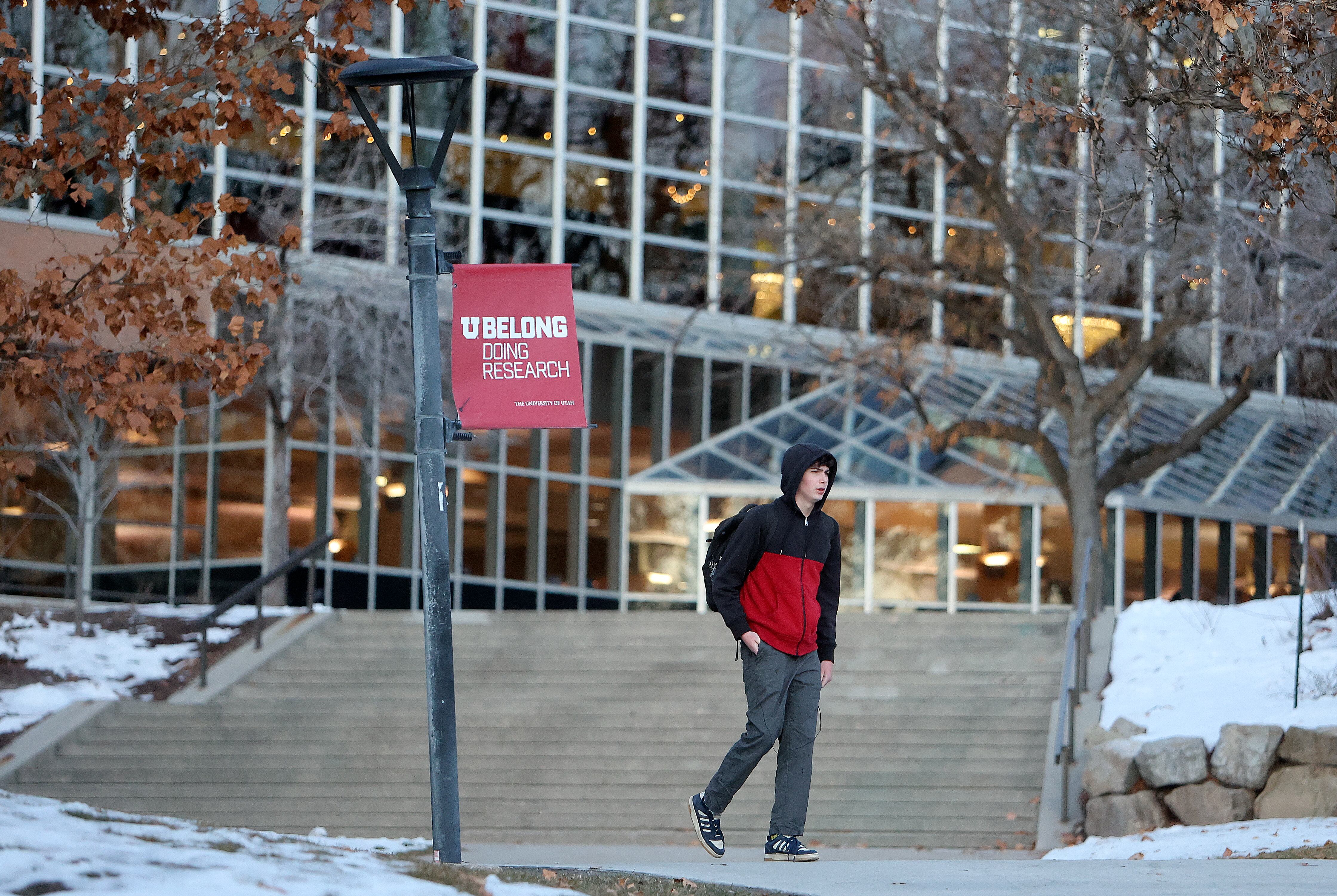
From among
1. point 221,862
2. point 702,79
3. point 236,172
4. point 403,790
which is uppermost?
point 702,79

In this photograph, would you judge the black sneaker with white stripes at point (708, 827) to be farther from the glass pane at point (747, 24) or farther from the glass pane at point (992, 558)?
the glass pane at point (747, 24)

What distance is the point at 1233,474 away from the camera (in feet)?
79.3

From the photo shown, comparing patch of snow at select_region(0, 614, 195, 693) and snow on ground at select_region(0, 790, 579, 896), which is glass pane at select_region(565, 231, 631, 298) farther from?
snow on ground at select_region(0, 790, 579, 896)

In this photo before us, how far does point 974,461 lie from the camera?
23.4m

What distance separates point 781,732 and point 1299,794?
4300 millimetres

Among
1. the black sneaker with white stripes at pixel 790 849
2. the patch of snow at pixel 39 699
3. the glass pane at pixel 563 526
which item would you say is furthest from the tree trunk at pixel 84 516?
the black sneaker with white stripes at pixel 790 849

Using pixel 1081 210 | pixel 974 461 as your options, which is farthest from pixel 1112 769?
pixel 974 461

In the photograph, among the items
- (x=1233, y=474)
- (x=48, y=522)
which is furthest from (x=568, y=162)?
(x=1233, y=474)

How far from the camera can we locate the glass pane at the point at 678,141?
27.1m

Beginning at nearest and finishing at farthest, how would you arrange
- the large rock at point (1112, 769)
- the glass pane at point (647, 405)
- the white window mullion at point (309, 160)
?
1. the large rock at point (1112, 769)
2. the white window mullion at point (309, 160)
3. the glass pane at point (647, 405)

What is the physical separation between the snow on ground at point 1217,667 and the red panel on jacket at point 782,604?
4309 millimetres

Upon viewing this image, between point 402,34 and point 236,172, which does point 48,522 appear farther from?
point 402,34

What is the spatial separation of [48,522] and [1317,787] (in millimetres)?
18544

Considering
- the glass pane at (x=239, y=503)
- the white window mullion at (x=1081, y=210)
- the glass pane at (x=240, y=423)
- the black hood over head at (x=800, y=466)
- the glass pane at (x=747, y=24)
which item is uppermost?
the glass pane at (x=747, y=24)
